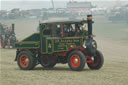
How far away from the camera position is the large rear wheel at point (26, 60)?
1780 cm

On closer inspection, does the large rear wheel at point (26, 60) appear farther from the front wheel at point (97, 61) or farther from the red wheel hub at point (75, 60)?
the front wheel at point (97, 61)

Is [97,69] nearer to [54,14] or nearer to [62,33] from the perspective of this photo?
[62,33]

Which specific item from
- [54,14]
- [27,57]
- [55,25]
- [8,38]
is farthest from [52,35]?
[54,14]

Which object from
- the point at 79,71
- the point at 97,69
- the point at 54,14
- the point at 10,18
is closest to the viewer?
the point at 79,71

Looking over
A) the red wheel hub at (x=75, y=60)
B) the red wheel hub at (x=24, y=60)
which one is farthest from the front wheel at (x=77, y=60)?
the red wheel hub at (x=24, y=60)

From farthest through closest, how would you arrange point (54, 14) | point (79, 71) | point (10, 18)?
point (54, 14)
point (10, 18)
point (79, 71)

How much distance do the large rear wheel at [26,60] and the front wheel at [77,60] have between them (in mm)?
1826

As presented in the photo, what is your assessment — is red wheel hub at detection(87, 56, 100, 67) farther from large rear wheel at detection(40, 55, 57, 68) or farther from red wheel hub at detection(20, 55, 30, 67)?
red wheel hub at detection(20, 55, 30, 67)

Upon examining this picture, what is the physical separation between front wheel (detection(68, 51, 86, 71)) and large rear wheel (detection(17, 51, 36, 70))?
183 centimetres

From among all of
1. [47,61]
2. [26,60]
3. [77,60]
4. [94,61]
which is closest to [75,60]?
[77,60]

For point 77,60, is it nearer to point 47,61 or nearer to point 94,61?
point 94,61

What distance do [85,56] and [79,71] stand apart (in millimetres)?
829

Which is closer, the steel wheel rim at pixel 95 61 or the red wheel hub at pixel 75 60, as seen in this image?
the red wheel hub at pixel 75 60

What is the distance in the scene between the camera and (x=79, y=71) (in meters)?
16.5
